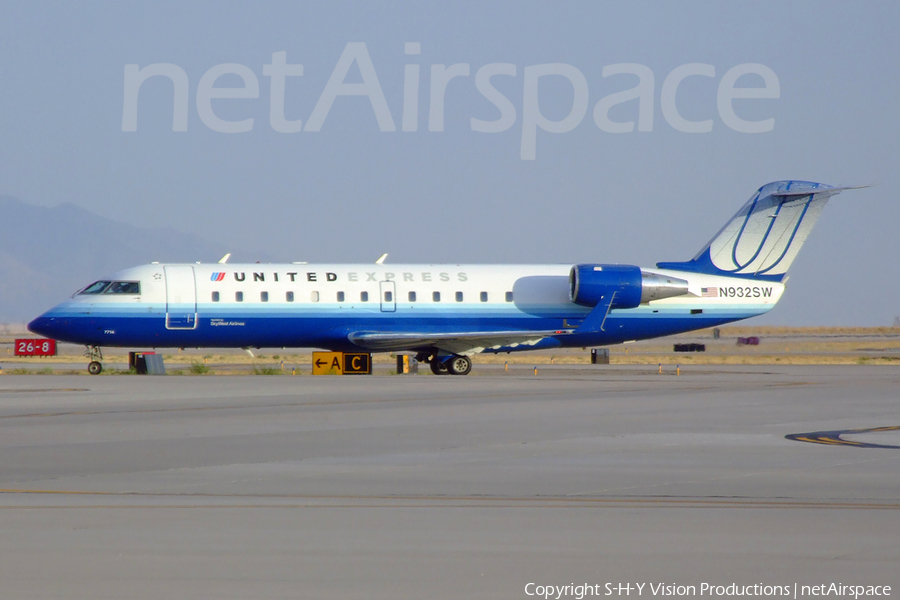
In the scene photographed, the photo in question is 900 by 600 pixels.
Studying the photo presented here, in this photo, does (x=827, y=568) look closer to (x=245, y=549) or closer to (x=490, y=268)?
(x=245, y=549)

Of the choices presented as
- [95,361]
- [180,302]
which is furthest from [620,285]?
[95,361]

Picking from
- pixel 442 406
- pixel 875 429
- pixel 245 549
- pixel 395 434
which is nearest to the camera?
pixel 245 549

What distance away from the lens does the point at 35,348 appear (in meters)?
50.2

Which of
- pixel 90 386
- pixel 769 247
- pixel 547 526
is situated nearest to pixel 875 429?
pixel 547 526

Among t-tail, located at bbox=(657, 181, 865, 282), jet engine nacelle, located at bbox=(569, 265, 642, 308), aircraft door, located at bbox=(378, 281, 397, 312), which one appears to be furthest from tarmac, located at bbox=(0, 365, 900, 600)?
t-tail, located at bbox=(657, 181, 865, 282)

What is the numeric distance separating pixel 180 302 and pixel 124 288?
1.93m

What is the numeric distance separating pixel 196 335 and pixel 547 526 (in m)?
28.7

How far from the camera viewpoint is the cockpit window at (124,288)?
36281 millimetres

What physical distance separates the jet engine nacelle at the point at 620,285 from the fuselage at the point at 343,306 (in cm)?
40

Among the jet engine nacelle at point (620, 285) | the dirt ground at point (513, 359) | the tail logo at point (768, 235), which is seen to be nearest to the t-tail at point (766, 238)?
the tail logo at point (768, 235)

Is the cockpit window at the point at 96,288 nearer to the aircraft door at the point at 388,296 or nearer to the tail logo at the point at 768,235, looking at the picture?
the aircraft door at the point at 388,296

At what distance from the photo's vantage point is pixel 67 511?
32.0 ft

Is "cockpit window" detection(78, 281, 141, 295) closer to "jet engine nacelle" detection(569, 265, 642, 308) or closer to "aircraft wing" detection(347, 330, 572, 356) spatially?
"aircraft wing" detection(347, 330, 572, 356)

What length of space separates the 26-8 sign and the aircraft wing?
18.8 m
